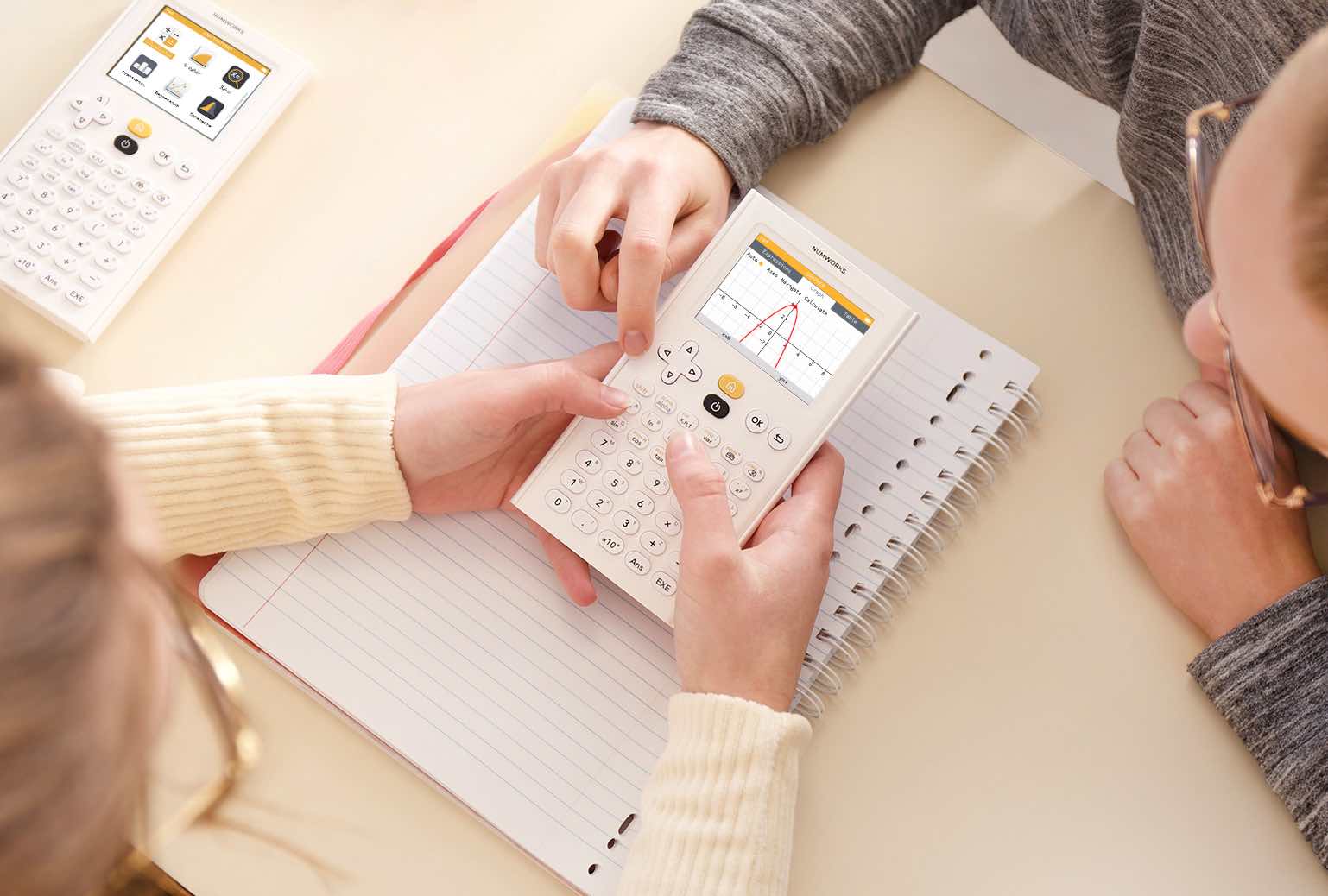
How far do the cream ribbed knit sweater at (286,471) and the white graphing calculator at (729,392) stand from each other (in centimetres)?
8

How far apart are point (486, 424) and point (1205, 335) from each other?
39 cm

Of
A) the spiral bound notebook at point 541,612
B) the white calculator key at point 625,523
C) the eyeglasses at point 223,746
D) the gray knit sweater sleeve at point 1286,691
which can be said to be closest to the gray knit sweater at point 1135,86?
the gray knit sweater sleeve at point 1286,691

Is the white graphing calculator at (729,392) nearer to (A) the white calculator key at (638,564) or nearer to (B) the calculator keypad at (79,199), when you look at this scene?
(A) the white calculator key at (638,564)

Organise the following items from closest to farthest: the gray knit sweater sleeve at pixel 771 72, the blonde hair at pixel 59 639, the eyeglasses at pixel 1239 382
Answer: the blonde hair at pixel 59 639
the eyeglasses at pixel 1239 382
the gray knit sweater sleeve at pixel 771 72

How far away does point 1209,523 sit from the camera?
1.91ft

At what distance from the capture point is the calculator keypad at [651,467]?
57 centimetres

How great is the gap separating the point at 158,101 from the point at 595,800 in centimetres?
52

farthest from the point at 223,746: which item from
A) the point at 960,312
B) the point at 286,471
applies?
the point at 960,312

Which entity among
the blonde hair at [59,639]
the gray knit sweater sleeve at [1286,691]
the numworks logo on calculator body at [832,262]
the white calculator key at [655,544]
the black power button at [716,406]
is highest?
the numworks logo on calculator body at [832,262]

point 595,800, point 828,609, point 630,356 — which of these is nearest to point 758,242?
point 630,356

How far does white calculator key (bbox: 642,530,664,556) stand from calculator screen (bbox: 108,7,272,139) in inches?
15.5

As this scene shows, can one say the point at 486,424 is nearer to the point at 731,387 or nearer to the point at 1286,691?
the point at 731,387

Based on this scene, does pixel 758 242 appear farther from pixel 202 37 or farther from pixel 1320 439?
pixel 202 37

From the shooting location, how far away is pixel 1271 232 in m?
0.38
